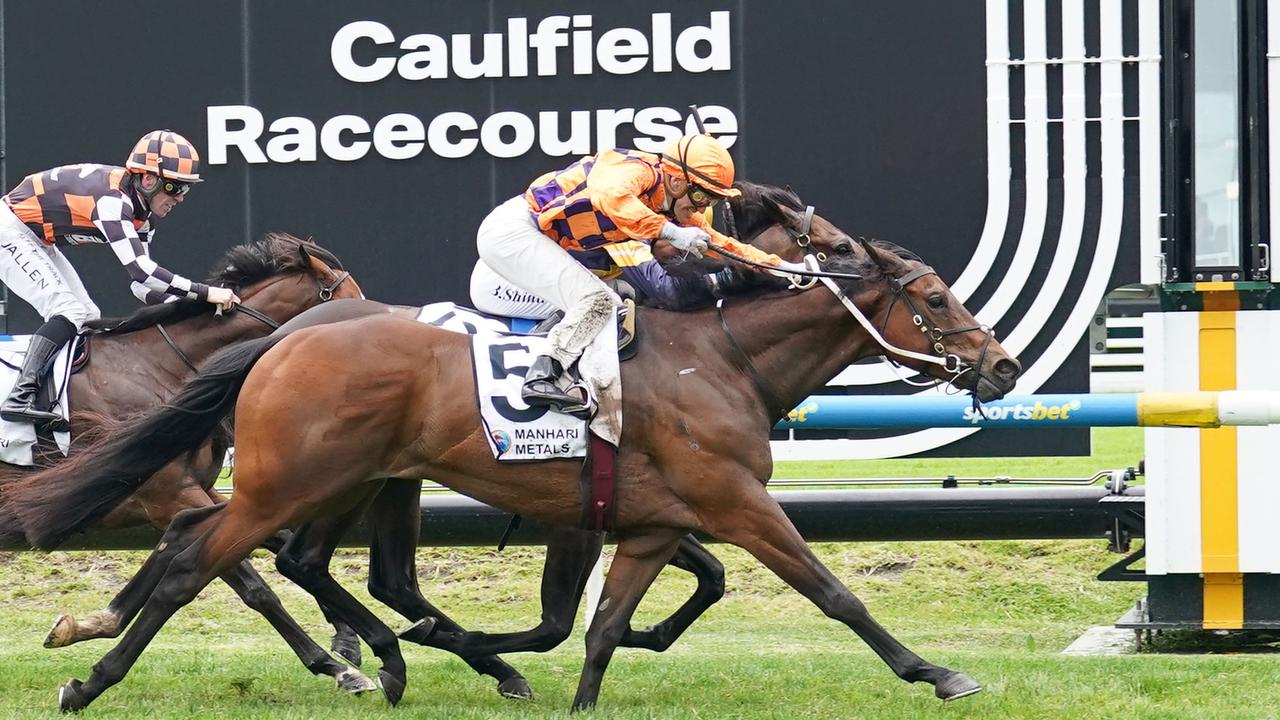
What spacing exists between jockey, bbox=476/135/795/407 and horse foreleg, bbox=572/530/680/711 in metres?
0.57

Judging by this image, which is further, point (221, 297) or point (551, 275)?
point (221, 297)

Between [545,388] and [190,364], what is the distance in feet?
6.59

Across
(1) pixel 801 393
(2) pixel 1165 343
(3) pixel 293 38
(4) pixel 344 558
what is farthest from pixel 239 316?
(2) pixel 1165 343

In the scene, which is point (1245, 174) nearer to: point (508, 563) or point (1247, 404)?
point (1247, 404)

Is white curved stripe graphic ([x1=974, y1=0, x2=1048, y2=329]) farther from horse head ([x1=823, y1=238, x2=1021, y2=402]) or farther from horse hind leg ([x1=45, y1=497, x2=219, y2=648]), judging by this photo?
horse hind leg ([x1=45, y1=497, x2=219, y2=648])

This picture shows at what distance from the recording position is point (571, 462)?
18.3 ft

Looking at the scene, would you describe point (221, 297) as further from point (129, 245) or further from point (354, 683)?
point (354, 683)

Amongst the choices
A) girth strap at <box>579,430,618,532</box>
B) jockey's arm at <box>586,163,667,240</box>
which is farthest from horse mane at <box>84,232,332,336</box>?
girth strap at <box>579,430,618,532</box>

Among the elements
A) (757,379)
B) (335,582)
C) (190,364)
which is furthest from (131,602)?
(757,379)

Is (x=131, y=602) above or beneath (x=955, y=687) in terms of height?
above

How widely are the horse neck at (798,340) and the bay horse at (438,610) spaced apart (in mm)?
268

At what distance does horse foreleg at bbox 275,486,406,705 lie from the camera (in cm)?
588

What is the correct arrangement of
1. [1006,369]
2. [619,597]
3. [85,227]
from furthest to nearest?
[85,227] → [1006,369] → [619,597]

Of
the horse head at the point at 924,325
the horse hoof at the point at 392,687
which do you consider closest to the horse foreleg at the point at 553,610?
the horse hoof at the point at 392,687
